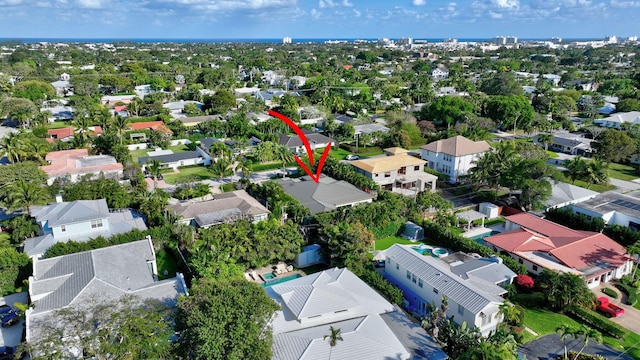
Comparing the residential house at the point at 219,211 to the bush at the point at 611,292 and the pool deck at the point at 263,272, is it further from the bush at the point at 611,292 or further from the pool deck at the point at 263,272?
the bush at the point at 611,292

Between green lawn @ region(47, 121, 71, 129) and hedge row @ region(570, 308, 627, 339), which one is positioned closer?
hedge row @ region(570, 308, 627, 339)

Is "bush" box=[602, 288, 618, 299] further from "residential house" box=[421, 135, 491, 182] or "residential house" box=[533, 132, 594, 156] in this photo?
"residential house" box=[533, 132, 594, 156]

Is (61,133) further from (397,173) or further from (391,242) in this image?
(391,242)

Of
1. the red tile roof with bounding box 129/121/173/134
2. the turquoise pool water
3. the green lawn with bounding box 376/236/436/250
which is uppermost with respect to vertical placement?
the red tile roof with bounding box 129/121/173/134

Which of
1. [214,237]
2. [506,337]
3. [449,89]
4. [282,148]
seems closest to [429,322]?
[506,337]

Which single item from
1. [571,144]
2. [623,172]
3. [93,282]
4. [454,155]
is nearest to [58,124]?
[93,282]

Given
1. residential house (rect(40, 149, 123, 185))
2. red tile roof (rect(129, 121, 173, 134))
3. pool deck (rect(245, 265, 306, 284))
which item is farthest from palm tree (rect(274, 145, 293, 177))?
red tile roof (rect(129, 121, 173, 134))

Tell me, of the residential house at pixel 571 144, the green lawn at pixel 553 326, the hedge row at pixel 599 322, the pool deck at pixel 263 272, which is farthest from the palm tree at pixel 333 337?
the residential house at pixel 571 144
